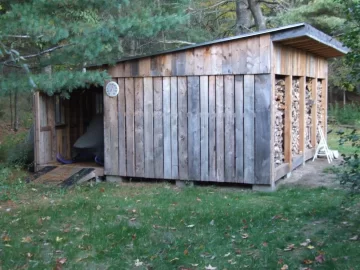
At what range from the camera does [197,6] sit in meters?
19.8

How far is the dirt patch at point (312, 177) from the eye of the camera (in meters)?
9.17

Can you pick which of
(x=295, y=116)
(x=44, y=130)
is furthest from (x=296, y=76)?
(x=44, y=130)

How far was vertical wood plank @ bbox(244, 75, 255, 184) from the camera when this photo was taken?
28.2ft

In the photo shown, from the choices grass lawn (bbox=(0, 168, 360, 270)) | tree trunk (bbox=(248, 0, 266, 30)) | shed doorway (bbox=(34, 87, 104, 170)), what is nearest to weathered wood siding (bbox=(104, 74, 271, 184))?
grass lawn (bbox=(0, 168, 360, 270))

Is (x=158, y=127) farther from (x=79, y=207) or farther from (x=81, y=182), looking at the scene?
(x=79, y=207)

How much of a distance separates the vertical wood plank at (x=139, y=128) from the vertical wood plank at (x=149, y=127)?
7 centimetres

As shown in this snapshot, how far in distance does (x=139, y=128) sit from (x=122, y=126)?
39 cm

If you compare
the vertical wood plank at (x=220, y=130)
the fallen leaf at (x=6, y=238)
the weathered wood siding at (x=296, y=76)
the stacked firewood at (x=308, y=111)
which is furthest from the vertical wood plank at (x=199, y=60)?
the fallen leaf at (x=6, y=238)

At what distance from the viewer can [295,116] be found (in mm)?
10766

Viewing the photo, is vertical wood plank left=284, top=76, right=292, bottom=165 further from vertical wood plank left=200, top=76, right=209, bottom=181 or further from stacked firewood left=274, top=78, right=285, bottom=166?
vertical wood plank left=200, top=76, right=209, bottom=181

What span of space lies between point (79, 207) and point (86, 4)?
10.1 feet

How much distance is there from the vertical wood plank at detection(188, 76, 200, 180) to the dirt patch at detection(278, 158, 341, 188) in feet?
5.36

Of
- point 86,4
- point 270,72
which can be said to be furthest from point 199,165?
point 86,4

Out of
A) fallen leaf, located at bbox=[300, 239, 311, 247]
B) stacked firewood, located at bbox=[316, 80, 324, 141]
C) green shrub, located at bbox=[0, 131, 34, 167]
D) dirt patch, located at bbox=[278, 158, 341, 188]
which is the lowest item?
fallen leaf, located at bbox=[300, 239, 311, 247]
